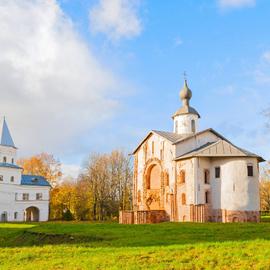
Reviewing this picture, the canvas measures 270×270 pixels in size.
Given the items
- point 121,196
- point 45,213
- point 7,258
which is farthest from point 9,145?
point 7,258

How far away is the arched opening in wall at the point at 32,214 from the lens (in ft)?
176

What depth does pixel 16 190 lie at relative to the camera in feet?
169

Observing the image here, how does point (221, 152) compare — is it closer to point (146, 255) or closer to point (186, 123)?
point (186, 123)

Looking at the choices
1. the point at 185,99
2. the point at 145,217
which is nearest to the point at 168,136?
the point at 185,99

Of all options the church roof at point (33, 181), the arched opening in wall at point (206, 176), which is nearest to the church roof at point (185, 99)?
the arched opening in wall at point (206, 176)

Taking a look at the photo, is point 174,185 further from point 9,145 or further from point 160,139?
point 9,145

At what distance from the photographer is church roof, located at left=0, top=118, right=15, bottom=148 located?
5138cm

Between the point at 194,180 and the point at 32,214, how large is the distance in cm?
3058

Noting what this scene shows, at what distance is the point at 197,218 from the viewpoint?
105 ft

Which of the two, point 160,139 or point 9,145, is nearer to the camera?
point 160,139

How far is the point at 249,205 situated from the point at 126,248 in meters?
21.3

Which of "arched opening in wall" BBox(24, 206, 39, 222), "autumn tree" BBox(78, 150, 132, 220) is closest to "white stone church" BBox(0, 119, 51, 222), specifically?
"arched opening in wall" BBox(24, 206, 39, 222)

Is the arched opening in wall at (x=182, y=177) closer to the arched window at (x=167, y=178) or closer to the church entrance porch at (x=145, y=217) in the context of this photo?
the arched window at (x=167, y=178)

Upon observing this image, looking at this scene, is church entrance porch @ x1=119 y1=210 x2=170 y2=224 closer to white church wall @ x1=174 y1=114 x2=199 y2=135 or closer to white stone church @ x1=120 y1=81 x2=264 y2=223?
white stone church @ x1=120 y1=81 x2=264 y2=223
